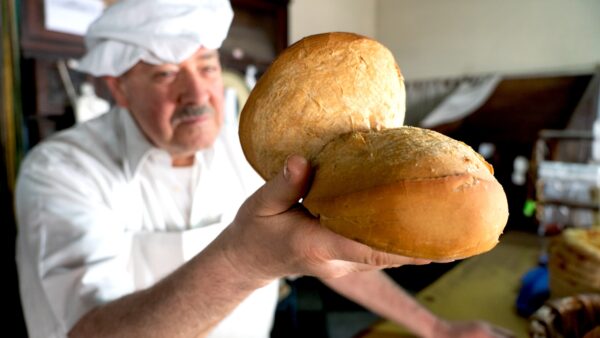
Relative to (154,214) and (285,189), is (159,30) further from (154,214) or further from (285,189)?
(285,189)

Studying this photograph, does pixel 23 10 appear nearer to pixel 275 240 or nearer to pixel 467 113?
pixel 275 240

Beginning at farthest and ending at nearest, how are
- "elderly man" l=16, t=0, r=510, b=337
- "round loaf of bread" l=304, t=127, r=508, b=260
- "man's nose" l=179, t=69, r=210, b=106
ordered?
"man's nose" l=179, t=69, r=210, b=106 < "elderly man" l=16, t=0, r=510, b=337 < "round loaf of bread" l=304, t=127, r=508, b=260

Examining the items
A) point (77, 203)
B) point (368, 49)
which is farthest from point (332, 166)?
point (77, 203)

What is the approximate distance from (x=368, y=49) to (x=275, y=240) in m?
0.24

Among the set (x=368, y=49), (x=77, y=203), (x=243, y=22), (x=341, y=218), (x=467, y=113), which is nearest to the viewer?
(x=341, y=218)

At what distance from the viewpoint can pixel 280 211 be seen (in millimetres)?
429

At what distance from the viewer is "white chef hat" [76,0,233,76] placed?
0.88 meters

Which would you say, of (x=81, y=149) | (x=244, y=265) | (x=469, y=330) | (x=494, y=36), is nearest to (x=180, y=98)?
(x=81, y=149)

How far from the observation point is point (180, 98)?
0.97 meters

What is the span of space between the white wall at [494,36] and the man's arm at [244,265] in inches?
150

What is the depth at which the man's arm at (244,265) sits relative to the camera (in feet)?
1.30

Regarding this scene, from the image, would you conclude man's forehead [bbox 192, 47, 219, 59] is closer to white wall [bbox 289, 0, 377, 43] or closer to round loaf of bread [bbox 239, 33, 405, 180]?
round loaf of bread [bbox 239, 33, 405, 180]

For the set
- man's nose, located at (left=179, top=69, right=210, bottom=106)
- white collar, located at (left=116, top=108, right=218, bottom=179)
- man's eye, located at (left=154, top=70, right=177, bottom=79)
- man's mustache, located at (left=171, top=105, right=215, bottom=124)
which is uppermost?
man's eye, located at (left=154, top=70, right=177, bottom=79)

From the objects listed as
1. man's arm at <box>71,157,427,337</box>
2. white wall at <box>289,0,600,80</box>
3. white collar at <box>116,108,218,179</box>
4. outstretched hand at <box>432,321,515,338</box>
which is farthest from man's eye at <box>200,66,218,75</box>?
white wall at <box>289,0,600,80</box>
